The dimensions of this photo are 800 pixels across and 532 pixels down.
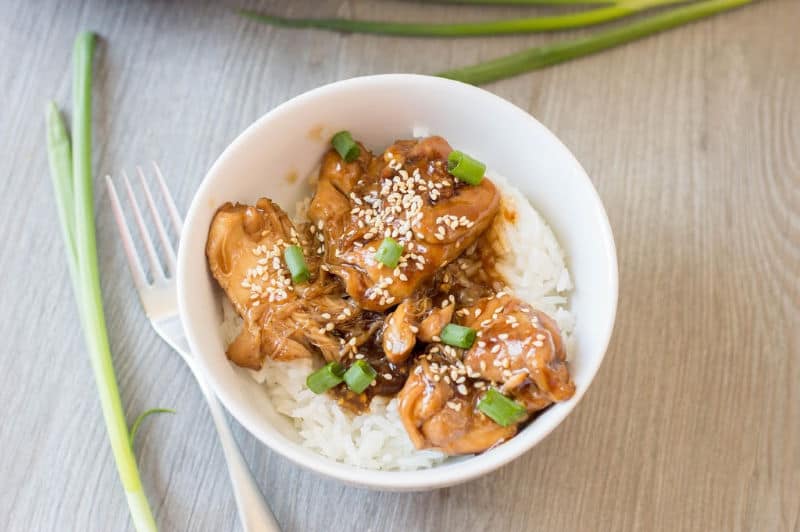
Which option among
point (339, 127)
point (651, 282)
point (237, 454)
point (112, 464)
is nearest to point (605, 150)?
point (651, 282)

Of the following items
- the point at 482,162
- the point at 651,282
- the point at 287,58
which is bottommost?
the point at 651,282

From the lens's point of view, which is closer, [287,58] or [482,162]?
[482,162]

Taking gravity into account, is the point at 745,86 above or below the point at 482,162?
below

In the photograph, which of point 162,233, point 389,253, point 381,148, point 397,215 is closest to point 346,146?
point 381,148

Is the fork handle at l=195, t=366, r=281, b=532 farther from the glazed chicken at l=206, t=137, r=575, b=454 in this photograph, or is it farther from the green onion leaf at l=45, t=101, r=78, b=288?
the green onion leaf at l=45, t=101, r=78, b=288

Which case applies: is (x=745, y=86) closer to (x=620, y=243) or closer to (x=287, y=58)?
(x=620, y=243)

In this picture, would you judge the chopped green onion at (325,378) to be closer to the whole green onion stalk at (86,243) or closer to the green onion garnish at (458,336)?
the green onion garnish at (458,336)
